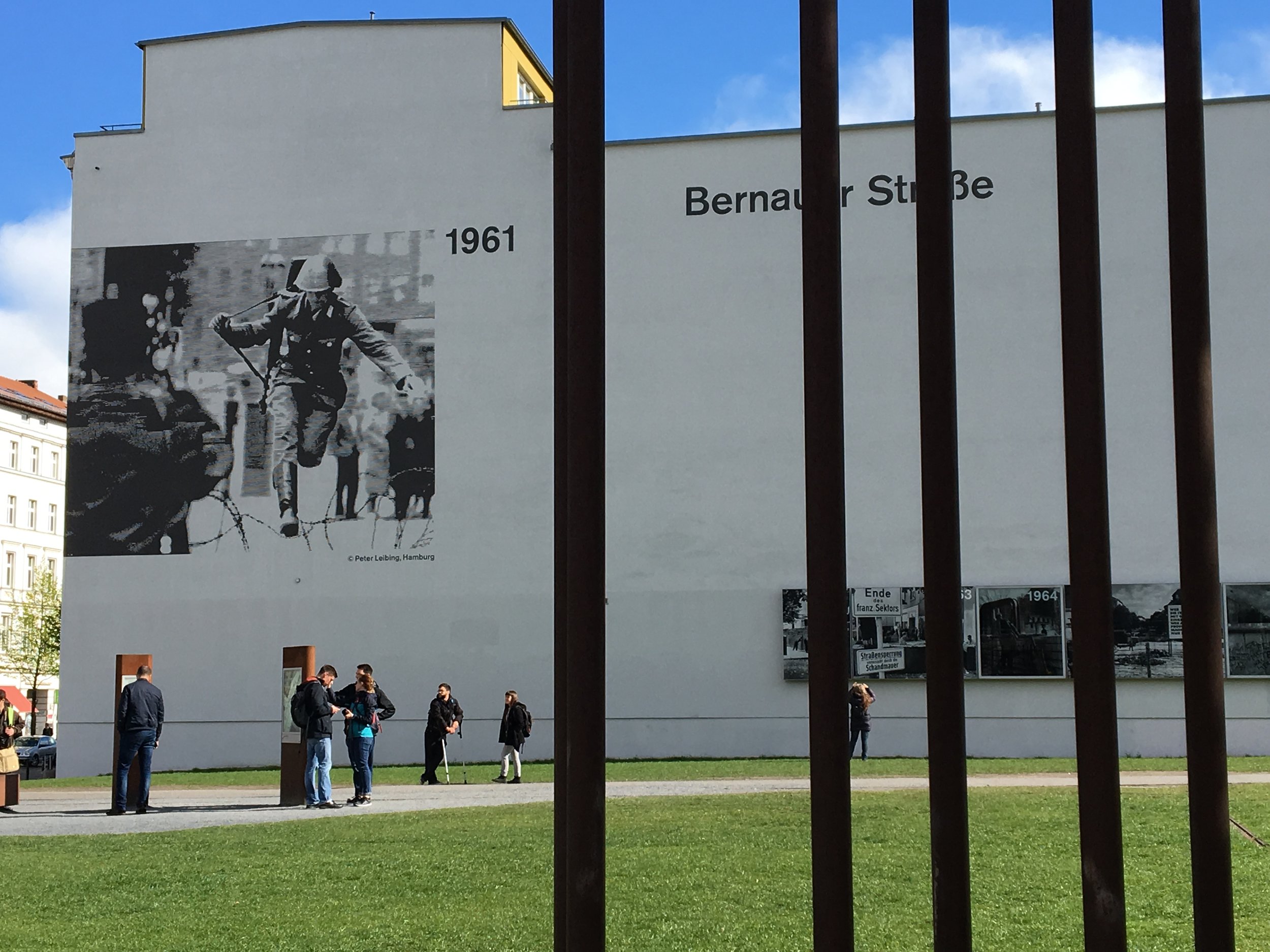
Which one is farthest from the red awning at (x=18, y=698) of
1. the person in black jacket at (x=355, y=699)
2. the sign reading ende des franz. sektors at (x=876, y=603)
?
the person in black jacket at (x=355, y=699)

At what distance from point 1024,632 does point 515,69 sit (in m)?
17.4

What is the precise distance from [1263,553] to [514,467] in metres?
15.7

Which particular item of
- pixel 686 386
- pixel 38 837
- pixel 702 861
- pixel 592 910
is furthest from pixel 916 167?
pixel 686 386

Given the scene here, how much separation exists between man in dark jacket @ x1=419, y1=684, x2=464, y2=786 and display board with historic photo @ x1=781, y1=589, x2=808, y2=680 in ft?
29.1

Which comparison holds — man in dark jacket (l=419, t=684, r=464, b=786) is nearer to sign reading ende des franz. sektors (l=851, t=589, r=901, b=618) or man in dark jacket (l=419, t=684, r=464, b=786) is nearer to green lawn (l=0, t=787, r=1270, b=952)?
green lawn (l=0, t=787, r=1270, b=952)

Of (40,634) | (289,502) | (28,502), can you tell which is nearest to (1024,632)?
(289,502)

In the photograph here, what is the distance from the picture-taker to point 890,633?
1200 inches

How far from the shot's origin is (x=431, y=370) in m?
32.5

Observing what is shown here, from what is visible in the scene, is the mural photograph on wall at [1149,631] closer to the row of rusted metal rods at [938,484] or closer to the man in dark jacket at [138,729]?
the man in dark jacket at [138,729]

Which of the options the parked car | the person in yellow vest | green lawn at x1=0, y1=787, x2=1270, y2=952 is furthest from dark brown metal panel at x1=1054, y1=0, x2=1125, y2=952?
the parked car

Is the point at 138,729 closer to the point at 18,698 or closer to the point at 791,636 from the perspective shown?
the point at 791,636

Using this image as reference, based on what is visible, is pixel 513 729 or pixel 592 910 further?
pixel 513 729

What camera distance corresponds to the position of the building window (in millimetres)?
34781

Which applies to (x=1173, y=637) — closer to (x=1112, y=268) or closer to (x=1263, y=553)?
(x=1263, y=553)
